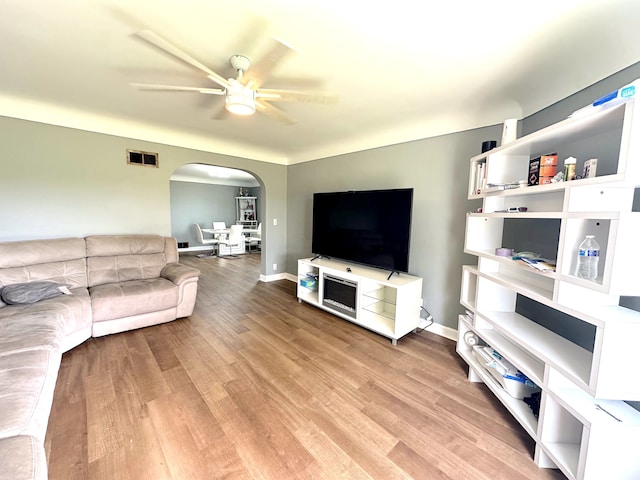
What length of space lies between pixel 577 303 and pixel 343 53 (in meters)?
1.98

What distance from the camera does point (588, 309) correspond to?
1.19 meters

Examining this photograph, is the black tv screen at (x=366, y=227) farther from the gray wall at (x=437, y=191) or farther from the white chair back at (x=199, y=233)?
the white chair back at (x=199, y=233)

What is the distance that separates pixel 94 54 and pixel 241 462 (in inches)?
108

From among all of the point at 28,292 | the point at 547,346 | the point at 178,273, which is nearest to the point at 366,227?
the point at 547,346

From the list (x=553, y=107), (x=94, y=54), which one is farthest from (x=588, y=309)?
(x=94, y=54)

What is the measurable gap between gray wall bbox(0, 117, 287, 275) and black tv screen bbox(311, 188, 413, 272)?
204 cm

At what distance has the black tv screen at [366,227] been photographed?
262 cm

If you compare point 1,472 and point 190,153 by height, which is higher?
point 190,153

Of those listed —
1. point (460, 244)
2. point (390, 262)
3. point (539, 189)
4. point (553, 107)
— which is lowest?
point (390, 262)

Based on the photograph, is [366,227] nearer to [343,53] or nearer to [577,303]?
[343,53]

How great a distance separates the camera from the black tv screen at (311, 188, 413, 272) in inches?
103

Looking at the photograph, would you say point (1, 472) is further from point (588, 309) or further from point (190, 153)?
point (190, 153)

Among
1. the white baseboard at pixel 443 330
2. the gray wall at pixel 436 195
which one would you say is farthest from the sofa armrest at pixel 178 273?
the white baseboard at pixel 443 330

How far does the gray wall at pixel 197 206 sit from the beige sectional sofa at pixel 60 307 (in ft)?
16.1
